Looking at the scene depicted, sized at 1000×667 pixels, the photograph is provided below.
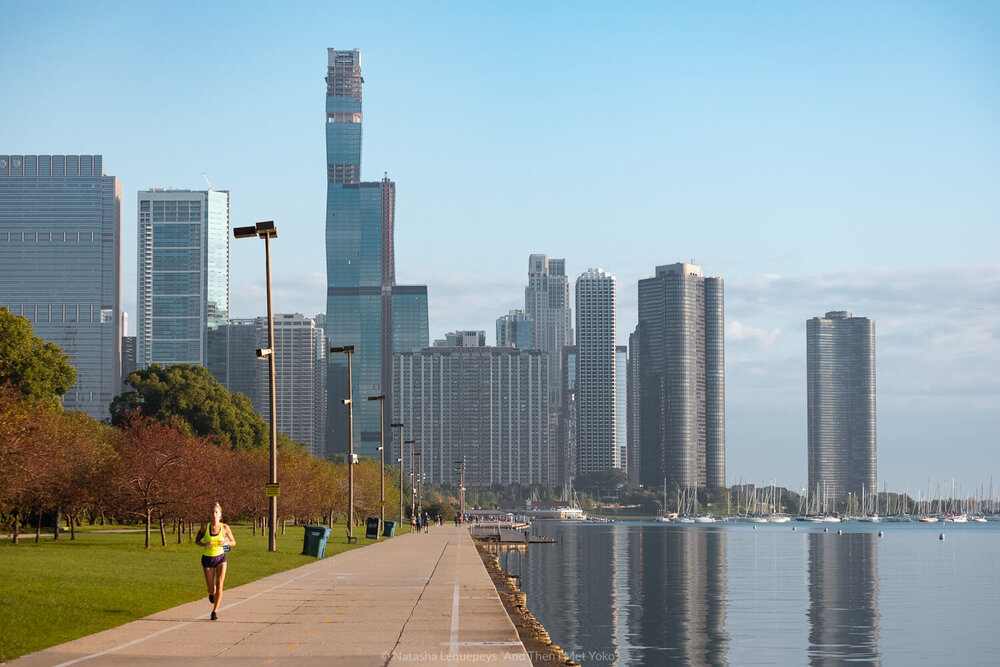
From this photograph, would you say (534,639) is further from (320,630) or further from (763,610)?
(763,610)

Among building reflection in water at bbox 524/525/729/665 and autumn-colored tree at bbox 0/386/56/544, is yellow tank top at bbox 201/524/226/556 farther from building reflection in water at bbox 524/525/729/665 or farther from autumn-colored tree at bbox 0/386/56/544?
autumn-colored tree at bbox 0/386/56/544

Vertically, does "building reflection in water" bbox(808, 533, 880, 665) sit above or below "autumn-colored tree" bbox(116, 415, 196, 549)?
below

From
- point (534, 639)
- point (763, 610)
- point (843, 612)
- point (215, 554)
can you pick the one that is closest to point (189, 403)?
point (763, 610)

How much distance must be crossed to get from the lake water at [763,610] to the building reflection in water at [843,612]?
6 centimetres

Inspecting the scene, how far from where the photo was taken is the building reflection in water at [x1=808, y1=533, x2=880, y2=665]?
3816cm

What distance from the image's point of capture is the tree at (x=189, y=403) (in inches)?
4717

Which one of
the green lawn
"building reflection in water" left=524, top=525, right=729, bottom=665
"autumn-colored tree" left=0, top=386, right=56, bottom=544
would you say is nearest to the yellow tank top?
the green lawn

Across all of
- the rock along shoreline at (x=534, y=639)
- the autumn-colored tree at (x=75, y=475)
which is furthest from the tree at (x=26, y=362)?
the rock along shoreline at (x=534, y=639)

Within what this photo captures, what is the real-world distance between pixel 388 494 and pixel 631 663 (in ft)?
338

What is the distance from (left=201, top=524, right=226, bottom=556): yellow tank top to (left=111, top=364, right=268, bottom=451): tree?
93590 mm

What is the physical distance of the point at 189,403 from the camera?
12019 cm

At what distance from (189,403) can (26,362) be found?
37.1m

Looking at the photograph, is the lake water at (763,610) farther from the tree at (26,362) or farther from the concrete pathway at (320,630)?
the tree at (26,362)

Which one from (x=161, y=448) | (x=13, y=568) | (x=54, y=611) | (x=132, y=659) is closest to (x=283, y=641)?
(x=132, y=659)
